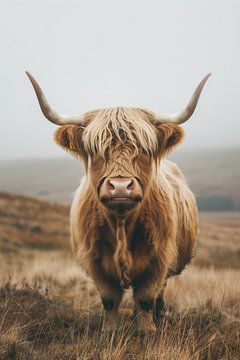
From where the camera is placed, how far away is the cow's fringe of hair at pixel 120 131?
3740 millimetres

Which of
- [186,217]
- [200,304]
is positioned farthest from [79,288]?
[186,217]

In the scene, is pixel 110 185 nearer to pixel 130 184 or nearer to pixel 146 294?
pixel 130 184

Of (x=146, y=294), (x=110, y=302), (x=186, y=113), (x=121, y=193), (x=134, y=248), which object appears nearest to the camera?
(x=121, y=193)

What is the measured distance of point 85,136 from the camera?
3.94 meters

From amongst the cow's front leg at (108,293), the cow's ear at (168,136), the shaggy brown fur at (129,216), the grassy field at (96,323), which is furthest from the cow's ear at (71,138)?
the grassy field at (96,323)

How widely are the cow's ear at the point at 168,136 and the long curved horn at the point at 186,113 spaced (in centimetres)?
5

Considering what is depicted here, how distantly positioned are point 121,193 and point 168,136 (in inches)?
36.1

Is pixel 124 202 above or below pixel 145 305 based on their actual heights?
above

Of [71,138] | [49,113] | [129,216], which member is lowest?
[129,216]

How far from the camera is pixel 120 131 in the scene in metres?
3.79

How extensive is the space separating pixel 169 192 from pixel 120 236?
0.78 m

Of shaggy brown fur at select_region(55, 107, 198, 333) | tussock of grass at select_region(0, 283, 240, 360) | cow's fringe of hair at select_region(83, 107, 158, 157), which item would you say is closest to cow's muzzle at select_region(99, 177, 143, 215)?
shaggy brown fur at select_region(55, 107, 198, 333)

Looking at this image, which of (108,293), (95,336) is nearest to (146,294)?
(108,293)

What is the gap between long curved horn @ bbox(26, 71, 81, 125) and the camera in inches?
148
